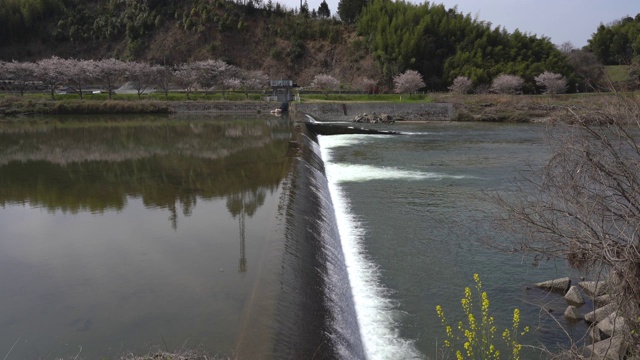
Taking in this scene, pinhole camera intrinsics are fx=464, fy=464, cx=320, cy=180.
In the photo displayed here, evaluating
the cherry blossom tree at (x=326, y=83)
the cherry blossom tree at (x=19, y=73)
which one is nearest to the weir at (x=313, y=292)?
the cherry blossom tree at (x=326, y=83)

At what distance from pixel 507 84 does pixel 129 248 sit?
152 ft

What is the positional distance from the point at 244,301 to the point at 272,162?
11.2 metres

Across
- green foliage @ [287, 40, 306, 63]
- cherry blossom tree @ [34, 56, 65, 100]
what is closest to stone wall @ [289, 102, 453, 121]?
cherry blossom tree @ [34, 56, 65, 100]

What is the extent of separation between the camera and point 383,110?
40281mm

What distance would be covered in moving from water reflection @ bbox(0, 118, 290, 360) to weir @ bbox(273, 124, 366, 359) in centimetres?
56

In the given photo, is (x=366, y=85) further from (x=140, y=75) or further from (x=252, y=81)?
(x=140, y=75)

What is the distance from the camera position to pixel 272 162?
17.3 meters


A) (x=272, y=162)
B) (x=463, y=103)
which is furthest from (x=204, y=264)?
(x=463, y=103)

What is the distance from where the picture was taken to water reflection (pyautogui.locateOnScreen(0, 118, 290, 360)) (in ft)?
18.9

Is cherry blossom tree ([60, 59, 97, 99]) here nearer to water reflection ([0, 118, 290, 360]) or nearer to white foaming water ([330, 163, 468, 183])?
water reflection ([0, 118, 290, 360])

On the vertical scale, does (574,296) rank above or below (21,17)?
below

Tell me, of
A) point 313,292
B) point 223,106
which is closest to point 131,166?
point 313,292

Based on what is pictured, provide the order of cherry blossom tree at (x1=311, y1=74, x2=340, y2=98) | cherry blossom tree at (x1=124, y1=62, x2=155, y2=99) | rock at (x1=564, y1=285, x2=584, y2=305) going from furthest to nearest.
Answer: cherry blossom tree at (x1=311, y1=74, x2=340, y2=98) → cherry blossom tree at (x1=124, y1=62, x2=155, y2=99) → rock at (x1=564, y1=285, x2=584, y2=305)

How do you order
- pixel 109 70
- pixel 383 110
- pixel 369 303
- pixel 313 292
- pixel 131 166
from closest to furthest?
pixel 313 292
pixel 369 303
pixel 131 166
pixel 383 110
pixel 109 70
